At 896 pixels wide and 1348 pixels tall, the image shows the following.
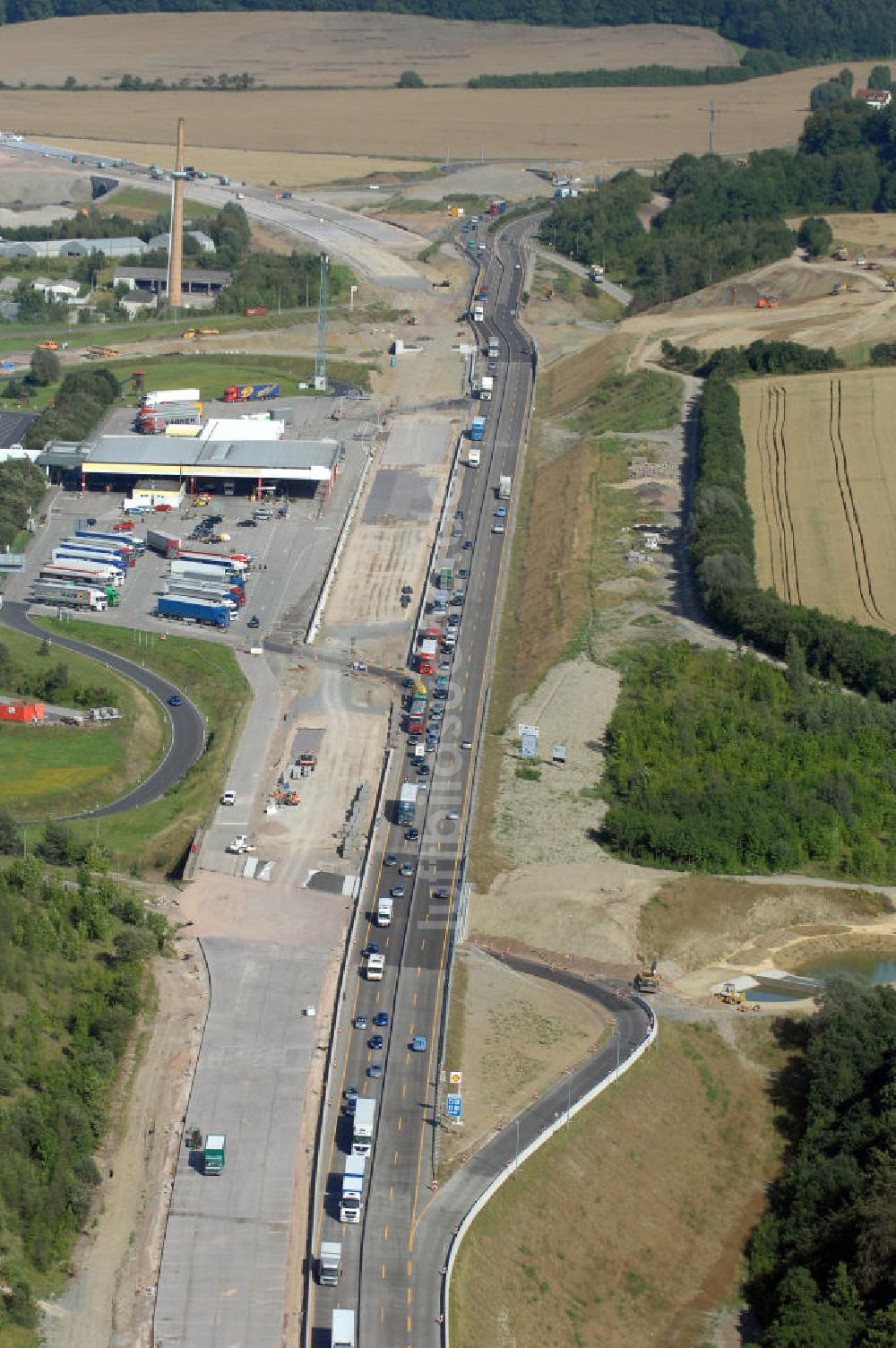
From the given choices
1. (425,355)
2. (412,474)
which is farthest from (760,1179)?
(425,355)

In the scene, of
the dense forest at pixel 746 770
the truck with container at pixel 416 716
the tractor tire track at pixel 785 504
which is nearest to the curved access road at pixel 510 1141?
the dense forest at pixel 746 770

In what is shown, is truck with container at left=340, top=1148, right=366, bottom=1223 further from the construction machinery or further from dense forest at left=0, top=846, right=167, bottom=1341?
the construction machinery

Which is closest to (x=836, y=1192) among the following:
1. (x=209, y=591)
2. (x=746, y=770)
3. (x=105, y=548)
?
(x=746, y=770)

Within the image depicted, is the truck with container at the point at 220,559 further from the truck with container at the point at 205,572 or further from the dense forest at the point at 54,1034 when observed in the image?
the dense forest at the point at 54,1034

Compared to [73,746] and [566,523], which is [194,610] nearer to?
[73,746]

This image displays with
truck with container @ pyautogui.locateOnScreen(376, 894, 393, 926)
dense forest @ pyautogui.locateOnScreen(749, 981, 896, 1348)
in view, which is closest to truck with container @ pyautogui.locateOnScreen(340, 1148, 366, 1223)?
dense forest @ pyautogui.locateOnScreen(749, 981, 896, 1348)

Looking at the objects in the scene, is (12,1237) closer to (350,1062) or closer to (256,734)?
(350,1062)
